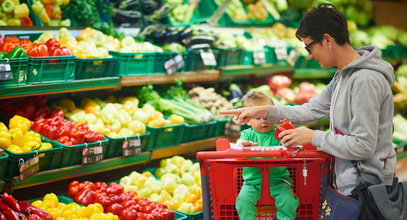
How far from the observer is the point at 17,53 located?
3514 millimetres

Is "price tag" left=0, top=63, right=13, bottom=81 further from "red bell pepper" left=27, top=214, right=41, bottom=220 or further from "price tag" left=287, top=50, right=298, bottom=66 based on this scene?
"price tag" left=287, top=50, right=298, bottom=66

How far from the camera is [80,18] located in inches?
180

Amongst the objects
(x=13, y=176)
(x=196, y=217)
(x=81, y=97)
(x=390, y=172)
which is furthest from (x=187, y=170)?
(x=390, y=172)

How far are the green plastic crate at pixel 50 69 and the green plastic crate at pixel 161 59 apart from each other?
0.97 meters

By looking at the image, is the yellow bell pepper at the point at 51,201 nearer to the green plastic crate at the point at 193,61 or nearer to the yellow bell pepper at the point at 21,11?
the yellow bell pepper at the point at 21,11

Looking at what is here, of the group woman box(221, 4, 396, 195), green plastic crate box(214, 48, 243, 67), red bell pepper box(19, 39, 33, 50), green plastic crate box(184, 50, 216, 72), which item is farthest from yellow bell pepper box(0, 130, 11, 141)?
green plastic crate box(214, 48, 243, 67)

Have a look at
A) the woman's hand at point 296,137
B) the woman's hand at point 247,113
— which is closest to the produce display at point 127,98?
the woman's hand at point 296,137

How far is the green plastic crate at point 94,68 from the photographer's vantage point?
153 inches

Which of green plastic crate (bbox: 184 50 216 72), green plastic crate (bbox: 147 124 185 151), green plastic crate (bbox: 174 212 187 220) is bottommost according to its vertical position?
green plastic crate (bbox: 174 212 187 220)

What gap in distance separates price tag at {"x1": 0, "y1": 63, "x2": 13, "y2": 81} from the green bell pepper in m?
0.18

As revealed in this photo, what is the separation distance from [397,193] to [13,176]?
2.29 m

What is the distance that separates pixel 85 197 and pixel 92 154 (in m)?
0.33

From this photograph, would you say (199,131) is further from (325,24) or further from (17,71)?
(325,24)

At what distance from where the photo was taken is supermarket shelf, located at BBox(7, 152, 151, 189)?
11.2 feet
